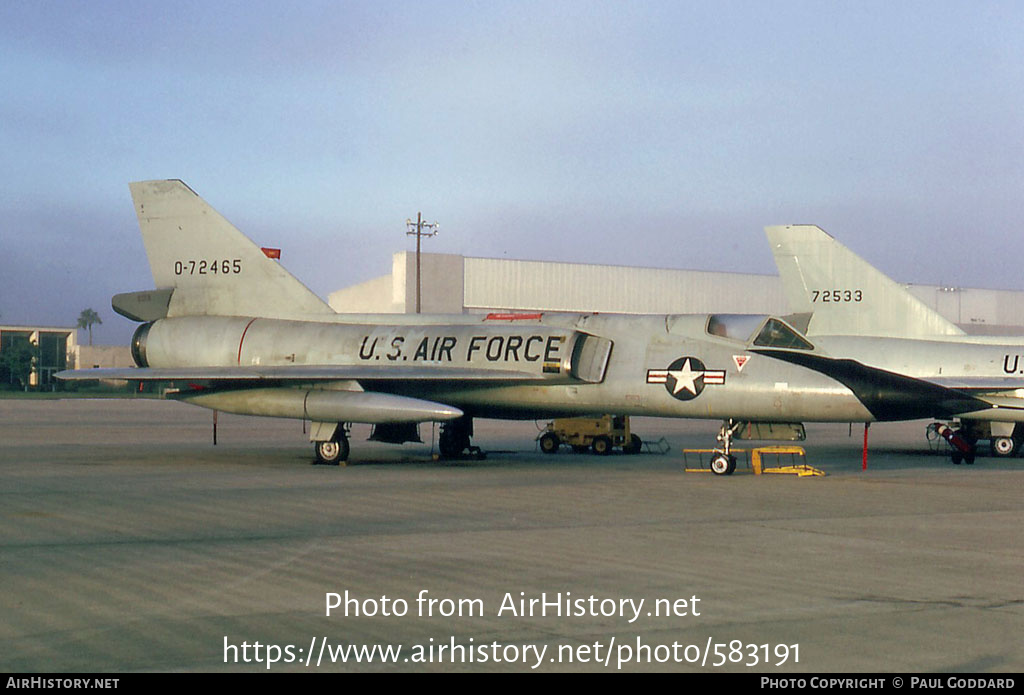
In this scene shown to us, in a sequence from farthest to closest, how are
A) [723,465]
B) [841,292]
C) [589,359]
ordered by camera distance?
[841,292] → [589,359] → [723,465]

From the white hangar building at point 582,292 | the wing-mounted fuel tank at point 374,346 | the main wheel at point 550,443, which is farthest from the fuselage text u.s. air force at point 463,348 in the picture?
the white hangar building at point 582,292

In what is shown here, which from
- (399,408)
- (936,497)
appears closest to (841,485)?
(936,497)

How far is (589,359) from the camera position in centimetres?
1659

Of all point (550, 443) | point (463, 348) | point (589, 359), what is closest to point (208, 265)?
point (463, 348)

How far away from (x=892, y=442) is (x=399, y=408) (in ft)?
58.5

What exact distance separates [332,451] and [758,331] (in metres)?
6.98

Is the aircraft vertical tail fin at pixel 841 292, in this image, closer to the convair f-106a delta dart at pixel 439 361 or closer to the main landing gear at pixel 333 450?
the convair f-106a delta dart at pixel 439 361

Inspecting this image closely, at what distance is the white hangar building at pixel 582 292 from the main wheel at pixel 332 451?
31.3 m

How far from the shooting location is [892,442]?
29234 mm

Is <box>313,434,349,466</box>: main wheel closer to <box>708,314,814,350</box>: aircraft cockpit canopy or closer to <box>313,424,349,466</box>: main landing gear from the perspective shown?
<box>313,424,349,466</box>: main landing gear

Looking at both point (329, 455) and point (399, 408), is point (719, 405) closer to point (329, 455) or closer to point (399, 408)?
point (399, 408)

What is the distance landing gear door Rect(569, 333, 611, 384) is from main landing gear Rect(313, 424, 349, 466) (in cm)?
396

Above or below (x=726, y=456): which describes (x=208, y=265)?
above

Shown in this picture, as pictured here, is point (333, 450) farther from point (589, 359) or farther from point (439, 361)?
point (589, 359)
